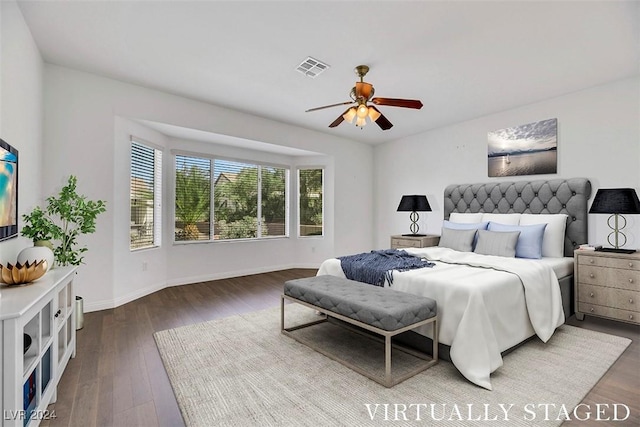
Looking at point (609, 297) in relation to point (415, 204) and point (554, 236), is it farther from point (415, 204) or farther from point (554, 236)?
point (415, 204)

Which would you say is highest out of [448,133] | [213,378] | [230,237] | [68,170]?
[448,133]

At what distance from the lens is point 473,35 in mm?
2760

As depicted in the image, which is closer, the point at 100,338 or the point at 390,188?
the point at 100,338

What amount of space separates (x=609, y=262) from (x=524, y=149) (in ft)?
5.95

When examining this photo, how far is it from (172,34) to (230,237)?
11.5 feet

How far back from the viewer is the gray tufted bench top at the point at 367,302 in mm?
2141

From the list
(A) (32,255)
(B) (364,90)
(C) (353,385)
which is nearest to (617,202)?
(B) (364,90)

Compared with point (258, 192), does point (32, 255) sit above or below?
below

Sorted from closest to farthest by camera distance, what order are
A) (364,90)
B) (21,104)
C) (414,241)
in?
(21,104), (364,90), (414,241)

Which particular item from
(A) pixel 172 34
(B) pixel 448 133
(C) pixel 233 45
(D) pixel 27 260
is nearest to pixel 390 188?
(B) pixel 448 133

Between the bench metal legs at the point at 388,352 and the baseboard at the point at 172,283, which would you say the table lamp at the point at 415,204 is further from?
the bench metal legs at the point at 388,352

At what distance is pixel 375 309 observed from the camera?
2176 millimetres

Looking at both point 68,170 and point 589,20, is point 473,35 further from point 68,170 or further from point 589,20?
point 68,170

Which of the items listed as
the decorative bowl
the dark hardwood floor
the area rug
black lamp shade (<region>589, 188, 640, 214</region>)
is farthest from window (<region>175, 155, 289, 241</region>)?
black lamp shade (<region>589, 188, 640, 214</region>)
